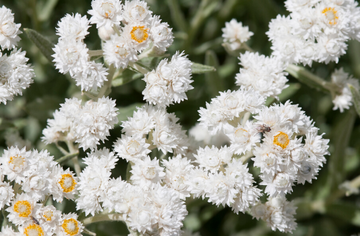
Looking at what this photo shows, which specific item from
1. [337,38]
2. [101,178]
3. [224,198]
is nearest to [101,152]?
[101,178]

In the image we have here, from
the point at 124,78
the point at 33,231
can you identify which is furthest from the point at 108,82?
the point at 33,231

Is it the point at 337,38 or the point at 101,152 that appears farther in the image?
the point at 337,38

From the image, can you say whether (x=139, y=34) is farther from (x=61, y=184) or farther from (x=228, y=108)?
(x=61, y=184)

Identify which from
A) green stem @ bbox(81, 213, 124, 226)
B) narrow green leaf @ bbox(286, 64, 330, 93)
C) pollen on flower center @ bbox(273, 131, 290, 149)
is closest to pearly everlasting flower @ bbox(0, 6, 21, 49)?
green stem @ bbox(81, 213, 124, 226)

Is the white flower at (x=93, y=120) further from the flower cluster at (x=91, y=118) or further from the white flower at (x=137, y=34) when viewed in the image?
the white flower at (x=137, y=34)

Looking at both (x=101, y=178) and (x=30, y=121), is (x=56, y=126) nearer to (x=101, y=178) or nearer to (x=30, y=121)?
(x=101, y=178)
